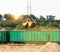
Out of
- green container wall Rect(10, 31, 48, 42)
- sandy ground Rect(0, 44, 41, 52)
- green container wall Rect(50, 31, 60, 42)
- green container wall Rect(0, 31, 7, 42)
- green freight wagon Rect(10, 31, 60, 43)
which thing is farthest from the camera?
green container wall Rect(0, 31, 7, 42)

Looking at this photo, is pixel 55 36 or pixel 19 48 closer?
pixel 19 48

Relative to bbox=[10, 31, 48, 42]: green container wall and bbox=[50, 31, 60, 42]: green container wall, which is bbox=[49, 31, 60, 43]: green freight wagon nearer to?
bbox=[50, 31, 60, 42]: green container wall

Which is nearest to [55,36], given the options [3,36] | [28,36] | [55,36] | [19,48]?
[55,36]

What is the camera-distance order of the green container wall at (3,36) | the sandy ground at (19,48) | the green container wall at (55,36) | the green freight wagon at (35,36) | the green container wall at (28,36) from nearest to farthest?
1. the sandy ground at (19,48)
2. the green container wall at (55,36)
3. the green freight wagon at (35,36)
4. the green container wall at (28,36)
5. the green container wall at (3,36)

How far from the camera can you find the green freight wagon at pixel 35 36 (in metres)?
24.7

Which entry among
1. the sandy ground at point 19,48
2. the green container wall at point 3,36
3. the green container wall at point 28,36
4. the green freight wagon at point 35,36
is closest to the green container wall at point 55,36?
the green freight wagon at point 35,36

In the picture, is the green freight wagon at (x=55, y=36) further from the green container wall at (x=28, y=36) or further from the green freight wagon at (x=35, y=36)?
the green container wall at (x=28, y=36)

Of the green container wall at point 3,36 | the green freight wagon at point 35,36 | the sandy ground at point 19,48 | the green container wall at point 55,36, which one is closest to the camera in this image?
the sandy ground at point 19,48

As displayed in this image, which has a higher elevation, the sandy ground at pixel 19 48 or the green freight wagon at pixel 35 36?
the green freight wagon at pixel 35 36

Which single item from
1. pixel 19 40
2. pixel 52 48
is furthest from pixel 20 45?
pixel 52 48

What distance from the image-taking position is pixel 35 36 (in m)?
25.0

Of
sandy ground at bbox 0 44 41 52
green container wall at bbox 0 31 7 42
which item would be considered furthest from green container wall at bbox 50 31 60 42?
green container wall at bbox 0 31 7 42

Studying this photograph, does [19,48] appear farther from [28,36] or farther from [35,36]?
[35,36]

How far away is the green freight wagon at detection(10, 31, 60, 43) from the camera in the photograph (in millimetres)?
24656
